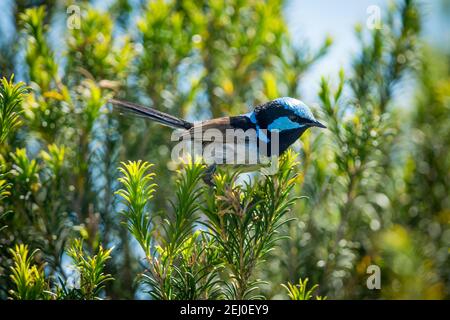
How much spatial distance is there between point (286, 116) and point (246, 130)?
0.77 feet

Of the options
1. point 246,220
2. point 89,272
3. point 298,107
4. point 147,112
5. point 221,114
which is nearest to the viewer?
point 89,272

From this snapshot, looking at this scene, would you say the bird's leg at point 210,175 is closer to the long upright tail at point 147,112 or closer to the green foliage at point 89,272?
the long upright tail at point 147,112

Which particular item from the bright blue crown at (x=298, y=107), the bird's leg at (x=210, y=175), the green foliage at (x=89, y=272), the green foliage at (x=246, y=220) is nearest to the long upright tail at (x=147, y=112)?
the bird's leg at (x=210, y=175)

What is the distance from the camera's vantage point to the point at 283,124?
266 centimetres

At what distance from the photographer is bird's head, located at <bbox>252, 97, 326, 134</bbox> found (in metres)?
2.57

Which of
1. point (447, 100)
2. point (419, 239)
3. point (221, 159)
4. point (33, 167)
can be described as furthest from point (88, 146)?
point (447, 100)

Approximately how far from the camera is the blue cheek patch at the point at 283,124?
2.62 meters

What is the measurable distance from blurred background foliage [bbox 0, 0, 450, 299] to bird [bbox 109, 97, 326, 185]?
0.15 m

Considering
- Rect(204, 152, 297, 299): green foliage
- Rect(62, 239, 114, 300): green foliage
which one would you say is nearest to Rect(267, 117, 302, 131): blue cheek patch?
Rect(204, 152, 297, 299): green foliage

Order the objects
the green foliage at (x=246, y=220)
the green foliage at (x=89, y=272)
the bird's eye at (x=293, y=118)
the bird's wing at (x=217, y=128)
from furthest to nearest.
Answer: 1. the bird's wing at (x=217, y=128)
2. the bird's eye at (x=293, y=118)
3. the green foliage at (x=246, y=220)
4. the green foliage at (x=89, y=272)

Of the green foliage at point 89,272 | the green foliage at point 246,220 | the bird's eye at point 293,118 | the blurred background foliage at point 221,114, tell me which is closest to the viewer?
the green foliage at point 89,272

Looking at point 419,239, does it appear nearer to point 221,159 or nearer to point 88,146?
point 221,159

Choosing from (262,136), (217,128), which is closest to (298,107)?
(262,136)

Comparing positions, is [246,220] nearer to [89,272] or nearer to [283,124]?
[89,272]
